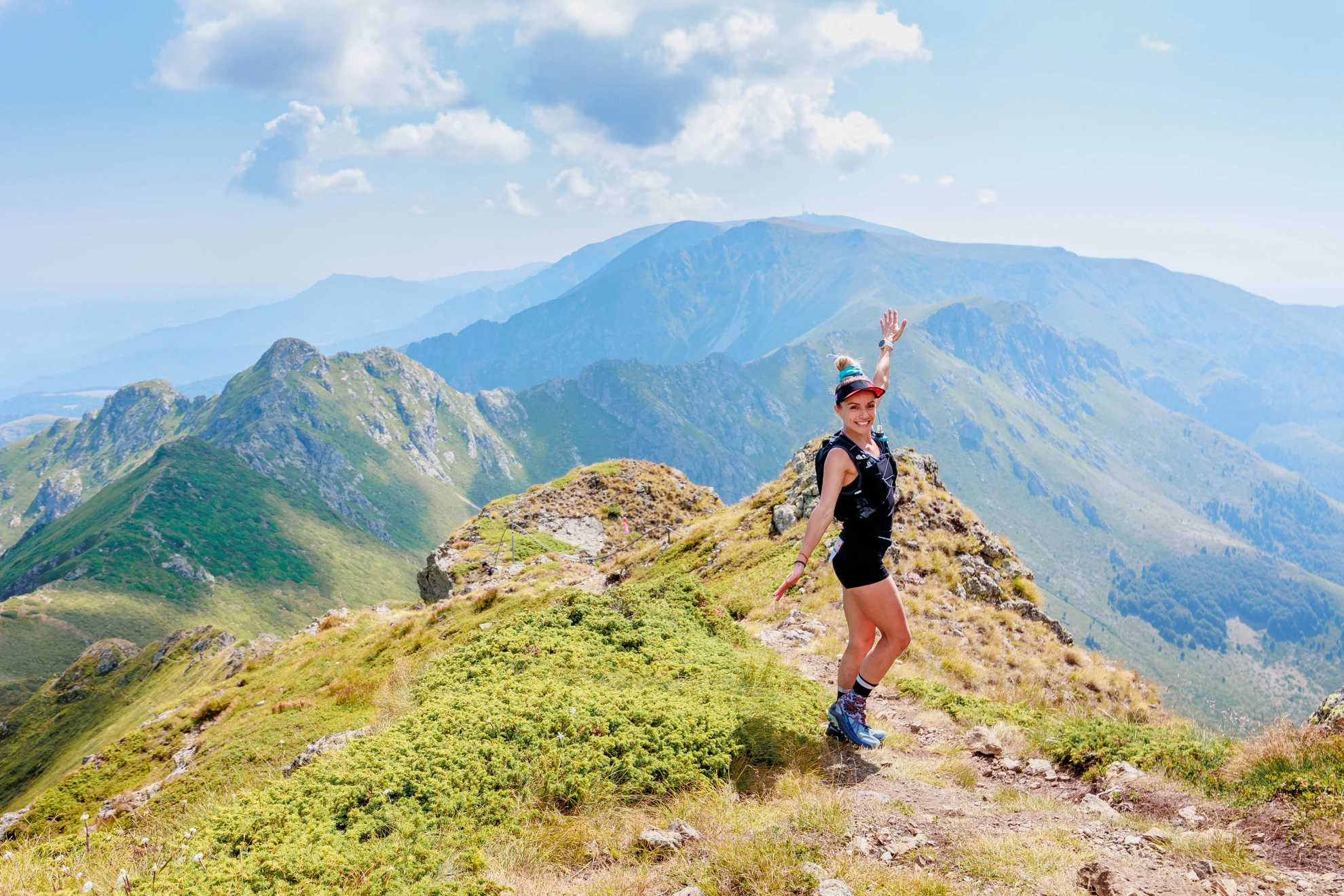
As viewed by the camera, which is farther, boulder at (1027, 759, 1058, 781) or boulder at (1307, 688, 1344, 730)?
boulder at (1027, 759, 1058, 781)

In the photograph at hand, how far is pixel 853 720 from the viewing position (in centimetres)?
904

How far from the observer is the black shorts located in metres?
8.50

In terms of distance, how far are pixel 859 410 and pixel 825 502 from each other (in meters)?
1.35

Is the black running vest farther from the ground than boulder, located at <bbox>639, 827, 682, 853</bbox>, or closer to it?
farther from the ground

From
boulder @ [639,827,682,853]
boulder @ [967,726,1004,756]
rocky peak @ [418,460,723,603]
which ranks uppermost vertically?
boulder @ [639,827,682,853]

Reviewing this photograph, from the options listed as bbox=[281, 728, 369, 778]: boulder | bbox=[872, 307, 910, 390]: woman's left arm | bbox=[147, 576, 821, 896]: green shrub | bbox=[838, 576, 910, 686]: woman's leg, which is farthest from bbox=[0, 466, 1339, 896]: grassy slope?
bbox=[872, 307, 910, 390]: woman's left arm

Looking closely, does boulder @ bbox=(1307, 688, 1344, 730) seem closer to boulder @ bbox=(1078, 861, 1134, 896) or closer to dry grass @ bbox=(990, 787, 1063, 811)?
dry grass @ bbox=(990, 787, 1063, 811)

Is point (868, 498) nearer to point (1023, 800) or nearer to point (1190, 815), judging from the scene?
point (1023, 800)

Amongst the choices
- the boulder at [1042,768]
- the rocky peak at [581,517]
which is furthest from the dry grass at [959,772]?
the rocky peak at [581,517]

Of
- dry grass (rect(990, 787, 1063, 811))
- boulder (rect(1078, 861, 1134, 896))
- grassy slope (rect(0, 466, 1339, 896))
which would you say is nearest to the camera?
boulder (rect(1078, 861, 1134, 896))

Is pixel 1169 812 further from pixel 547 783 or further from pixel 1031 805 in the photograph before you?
pixel 547 783

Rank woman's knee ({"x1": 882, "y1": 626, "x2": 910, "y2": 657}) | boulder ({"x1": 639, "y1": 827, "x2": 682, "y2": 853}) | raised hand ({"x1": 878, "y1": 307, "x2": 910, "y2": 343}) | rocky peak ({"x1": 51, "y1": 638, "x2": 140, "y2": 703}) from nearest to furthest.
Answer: boulder ({"x1": 639, "y1": 827, "x2": 682, "y2": 853}), woman's knee ({"x1": 882, "y1": 626, "x2": 910, "y2": 657}), raised hand ({"x1": 878, "y1": 307, "x2": 910, "y2": 343}), rocky peak ({"x1": 51, "y1": 638, "x2": 140, "y2": 703})

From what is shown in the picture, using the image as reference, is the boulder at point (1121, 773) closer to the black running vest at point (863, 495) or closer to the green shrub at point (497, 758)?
the green shrub at point (497, 758)

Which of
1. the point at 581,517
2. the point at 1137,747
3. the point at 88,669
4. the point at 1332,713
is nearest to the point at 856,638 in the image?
the point at 1137,747
